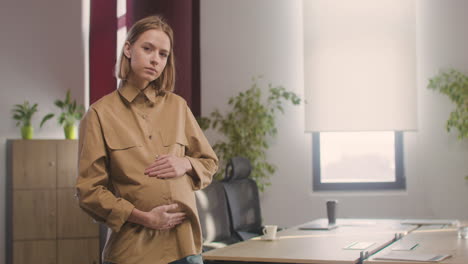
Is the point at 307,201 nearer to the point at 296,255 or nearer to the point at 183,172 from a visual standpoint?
the point at 296,255

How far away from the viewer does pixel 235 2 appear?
5.94 metres

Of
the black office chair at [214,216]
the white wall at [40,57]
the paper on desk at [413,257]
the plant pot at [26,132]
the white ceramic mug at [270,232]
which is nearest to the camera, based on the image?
the paper on desk at [413,257]

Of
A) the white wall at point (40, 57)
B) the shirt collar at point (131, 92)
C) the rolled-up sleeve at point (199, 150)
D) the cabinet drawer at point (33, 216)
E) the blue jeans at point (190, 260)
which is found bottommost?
the cabinet drawer at point (33, 216)

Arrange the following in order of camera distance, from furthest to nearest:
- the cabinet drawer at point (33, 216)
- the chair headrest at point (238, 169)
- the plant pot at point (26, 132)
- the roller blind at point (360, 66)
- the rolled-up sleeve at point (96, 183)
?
the plant pot at point (26, 132)
the roller blind at point (360, 66)
the cabinet drawer at point (33, 216)
the chair headrest at point (238, 169)
the rolled-up sleeve at point (96, 183)

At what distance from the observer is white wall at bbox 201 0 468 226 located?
18.5 ft

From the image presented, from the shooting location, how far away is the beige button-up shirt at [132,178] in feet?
5.02

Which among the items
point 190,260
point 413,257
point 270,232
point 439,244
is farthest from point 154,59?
point 439,244

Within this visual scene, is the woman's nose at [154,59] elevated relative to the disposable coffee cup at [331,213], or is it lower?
elevated

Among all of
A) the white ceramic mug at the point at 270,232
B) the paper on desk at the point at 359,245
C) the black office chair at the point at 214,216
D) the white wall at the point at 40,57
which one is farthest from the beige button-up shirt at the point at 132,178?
the white wall at the point at 40,57

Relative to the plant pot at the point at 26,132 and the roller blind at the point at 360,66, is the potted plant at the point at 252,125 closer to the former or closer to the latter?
the roller blind at the point at 360,66

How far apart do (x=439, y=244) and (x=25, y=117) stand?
416 centimetres

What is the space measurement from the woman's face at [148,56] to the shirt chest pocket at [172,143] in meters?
0.15

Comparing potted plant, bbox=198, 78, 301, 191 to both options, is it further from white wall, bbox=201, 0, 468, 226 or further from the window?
the window

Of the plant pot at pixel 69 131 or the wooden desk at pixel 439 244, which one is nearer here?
the wooden desk at pixel 439 244
